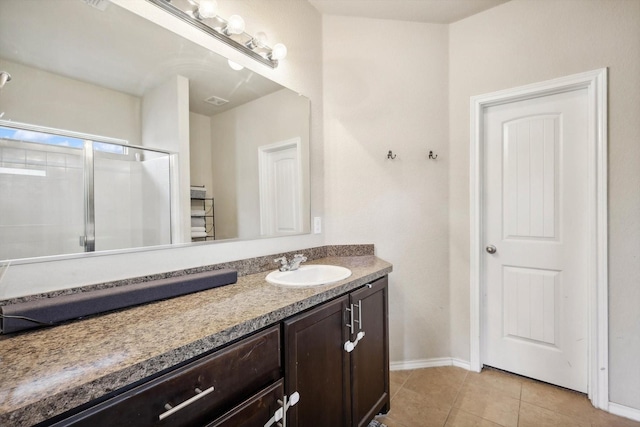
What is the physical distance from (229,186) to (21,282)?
2.74 ft

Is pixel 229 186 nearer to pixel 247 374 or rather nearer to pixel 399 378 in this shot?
pixel 247 374

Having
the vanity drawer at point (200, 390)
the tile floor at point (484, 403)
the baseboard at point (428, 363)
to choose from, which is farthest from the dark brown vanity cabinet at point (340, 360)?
the baseboard at point (428, 363)

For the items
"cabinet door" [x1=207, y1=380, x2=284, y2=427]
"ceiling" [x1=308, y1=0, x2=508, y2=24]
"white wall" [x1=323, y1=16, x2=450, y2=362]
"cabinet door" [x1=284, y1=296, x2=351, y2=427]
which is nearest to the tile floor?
"white wall" [x1=323, y1=16, x2=450, y2=362]

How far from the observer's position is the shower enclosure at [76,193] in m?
0.88

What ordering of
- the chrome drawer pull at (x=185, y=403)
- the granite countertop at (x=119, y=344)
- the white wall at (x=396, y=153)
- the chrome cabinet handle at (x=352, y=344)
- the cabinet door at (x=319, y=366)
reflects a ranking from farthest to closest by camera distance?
the white wall at (x=396, y=153) < the chrome cabinet handle at (x=352, y=344) < the cabinet door at (x=319, y=366) < the chrome drawer pull at (x=185, y=403) < the granite countertop at (x=119, y=344)

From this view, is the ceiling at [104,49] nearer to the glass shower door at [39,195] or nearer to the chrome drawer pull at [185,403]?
the glass shower door at [39,195]

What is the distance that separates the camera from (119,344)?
2.31 ft

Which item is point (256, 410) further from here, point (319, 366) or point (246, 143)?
point (246, 143)

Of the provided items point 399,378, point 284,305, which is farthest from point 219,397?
point 399,378

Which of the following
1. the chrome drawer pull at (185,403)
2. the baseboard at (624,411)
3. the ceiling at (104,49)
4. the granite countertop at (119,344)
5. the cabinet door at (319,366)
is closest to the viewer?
the granite countertop at (119,344)

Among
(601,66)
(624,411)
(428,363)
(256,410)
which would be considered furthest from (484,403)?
(601,66)

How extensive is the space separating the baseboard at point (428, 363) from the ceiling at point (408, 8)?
2564 mm

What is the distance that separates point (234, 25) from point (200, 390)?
1516mm

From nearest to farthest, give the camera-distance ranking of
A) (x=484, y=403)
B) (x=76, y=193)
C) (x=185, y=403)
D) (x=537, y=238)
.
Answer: (x=185, y=403) → (x=76, y=193) → (x=484, y=403) → (x=537, y=238)
